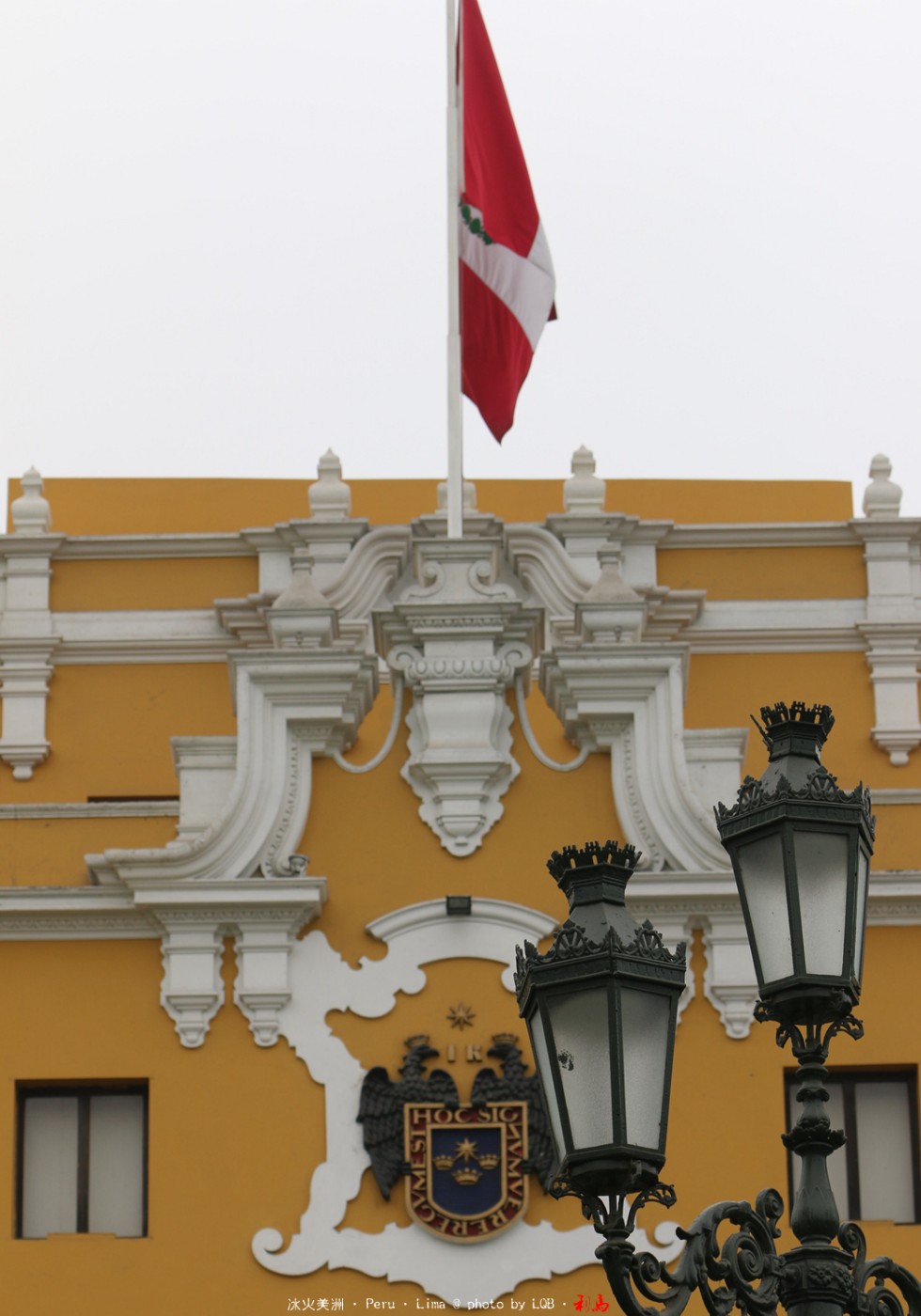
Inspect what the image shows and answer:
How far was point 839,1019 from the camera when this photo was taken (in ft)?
28.5

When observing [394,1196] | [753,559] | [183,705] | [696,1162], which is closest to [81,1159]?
[394,1196]

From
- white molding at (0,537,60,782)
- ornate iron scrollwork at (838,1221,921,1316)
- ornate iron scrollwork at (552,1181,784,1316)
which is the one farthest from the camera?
white molding at (0,537,60,782)

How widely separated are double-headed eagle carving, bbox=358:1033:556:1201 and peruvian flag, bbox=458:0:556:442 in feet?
23.7

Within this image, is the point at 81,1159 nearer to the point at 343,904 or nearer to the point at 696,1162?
the point at 343,904

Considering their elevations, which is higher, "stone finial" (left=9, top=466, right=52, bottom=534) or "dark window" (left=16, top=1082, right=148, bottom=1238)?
"stone finial" (left=9, top=466, right=52, bottom=534)

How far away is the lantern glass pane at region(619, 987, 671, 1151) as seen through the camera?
8.41 meters

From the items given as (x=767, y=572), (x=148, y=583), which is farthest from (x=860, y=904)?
(x=148, y=583)

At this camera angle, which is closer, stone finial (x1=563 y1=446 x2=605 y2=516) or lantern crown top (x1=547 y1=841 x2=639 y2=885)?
lantern crown top (x1=547 y1=841 x2=639 y2=885)

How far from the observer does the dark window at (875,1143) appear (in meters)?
16.9

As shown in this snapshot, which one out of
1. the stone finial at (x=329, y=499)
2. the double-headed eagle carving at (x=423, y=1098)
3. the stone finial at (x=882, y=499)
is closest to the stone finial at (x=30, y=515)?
the stone finial at (x=329, y=499)

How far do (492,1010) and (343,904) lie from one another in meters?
1.13

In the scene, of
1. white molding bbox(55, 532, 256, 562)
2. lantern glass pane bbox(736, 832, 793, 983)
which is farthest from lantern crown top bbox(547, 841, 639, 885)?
white molding bbox(55, 532, 256, 562)

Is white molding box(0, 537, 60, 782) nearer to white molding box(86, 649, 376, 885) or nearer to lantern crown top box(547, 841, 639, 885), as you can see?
white molding box(86, 649, 376, 885)

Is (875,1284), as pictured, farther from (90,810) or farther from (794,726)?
(90,810)
